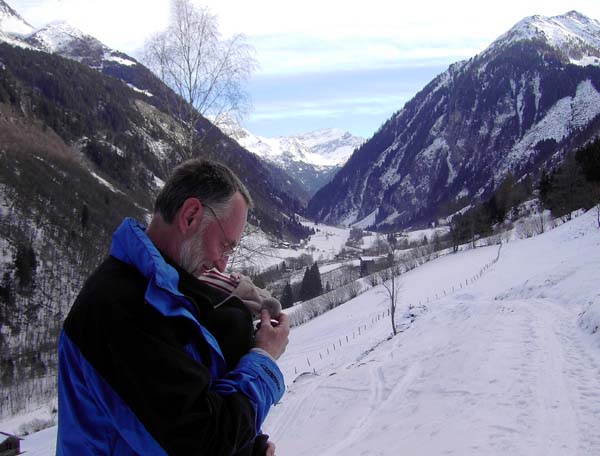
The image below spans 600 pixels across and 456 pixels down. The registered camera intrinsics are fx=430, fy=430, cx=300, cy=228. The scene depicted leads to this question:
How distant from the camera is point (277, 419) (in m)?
10.9

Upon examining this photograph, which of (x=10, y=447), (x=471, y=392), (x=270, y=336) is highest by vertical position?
(x=270, y=336)

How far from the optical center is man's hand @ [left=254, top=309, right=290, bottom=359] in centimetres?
182

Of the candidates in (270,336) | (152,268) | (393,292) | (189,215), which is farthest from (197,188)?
(393,292)

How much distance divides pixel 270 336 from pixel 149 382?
616 millimetres

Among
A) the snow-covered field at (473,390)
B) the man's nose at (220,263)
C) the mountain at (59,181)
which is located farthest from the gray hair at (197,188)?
the mountain at (59,181)

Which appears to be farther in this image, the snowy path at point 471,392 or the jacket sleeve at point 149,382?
the snowy path at point 471,392

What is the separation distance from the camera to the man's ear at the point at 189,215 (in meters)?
1.72

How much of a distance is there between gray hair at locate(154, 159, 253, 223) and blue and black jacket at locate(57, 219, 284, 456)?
174mm

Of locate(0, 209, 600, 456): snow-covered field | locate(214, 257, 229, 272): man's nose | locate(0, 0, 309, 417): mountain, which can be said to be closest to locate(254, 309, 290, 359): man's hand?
locate(214, 257, 229, 272): man's nose

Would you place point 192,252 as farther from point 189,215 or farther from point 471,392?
point 471,392

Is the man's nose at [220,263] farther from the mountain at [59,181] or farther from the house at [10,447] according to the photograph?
the house at [10,447]

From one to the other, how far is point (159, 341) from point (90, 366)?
0.85ft

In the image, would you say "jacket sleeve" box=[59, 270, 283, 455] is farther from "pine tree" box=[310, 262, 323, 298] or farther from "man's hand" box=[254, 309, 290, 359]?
"pine tree" box=[310, 262, 323, 298]

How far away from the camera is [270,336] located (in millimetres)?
1849
